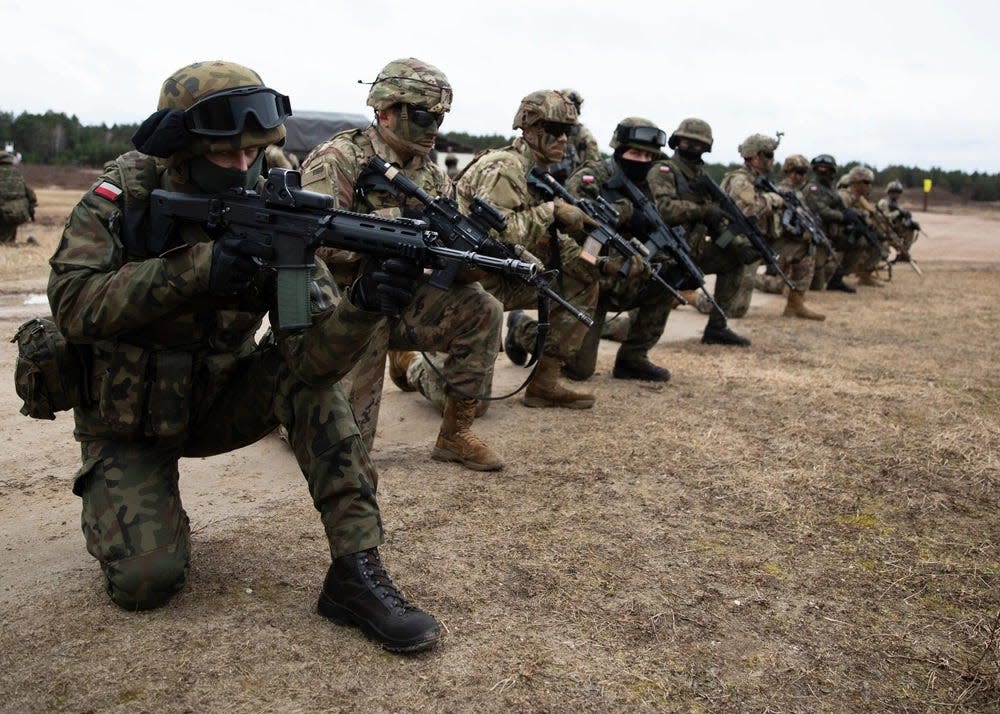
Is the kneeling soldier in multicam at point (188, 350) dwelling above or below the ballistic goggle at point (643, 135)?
below

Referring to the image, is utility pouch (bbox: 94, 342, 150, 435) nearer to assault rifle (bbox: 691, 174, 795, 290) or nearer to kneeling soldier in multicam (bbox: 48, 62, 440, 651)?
kneeling soldier in multicam (bbox: 48, 62, 440, 651)

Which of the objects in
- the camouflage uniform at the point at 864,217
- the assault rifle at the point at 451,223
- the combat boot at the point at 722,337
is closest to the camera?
the assault rifle at the point at 451,223

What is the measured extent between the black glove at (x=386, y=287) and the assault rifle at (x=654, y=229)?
169 inches

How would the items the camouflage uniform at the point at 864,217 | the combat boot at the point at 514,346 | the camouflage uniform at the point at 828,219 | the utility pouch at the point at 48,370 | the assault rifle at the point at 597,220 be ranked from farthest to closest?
the camouflage uniform at the point at 864,217 < the camouflage uniform at the point at 828,219 < the combat boot at the point at 514,346 < the assault rifle at the point at 597,220 < the utility pouch at the point at 48,370

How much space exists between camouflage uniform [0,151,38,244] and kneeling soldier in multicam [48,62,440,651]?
1127 centimetres

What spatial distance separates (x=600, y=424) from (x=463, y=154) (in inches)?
847

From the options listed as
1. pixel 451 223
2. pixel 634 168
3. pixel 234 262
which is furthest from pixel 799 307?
pixel 234 262

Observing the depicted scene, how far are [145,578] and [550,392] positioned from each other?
11.6 ft

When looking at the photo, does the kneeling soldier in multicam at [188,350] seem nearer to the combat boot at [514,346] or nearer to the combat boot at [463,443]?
the combat boot at [463,443]

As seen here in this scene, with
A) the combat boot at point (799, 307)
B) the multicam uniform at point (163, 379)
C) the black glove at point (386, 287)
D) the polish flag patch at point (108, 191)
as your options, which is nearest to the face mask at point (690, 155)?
the combat boot at point (799, 307)

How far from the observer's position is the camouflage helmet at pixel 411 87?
458 centimetres

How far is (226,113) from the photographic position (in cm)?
311

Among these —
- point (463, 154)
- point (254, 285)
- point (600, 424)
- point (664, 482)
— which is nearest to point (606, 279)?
point (600, 424)

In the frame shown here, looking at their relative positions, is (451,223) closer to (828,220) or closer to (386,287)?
(386,287)
